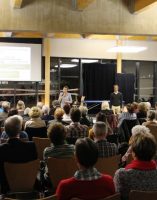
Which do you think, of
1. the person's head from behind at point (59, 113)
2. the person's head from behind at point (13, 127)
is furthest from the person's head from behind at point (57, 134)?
the person's head from behind at point (59, 113)

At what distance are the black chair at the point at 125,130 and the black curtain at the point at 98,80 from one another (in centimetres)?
627

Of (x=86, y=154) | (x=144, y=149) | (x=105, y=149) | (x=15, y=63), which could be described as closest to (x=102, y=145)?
(x=105, y=149)

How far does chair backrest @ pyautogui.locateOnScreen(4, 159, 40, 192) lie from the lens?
326 centimetres

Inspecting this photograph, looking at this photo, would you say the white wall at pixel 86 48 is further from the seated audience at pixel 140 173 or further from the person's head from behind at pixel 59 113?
the seated audience at pixel 140 173

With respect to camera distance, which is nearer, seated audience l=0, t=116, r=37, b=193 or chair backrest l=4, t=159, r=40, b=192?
chair backrest l=4, t=159, r=40, b=192

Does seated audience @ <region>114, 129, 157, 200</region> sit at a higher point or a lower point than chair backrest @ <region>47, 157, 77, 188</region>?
higher

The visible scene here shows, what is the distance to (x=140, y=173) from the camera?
244cm

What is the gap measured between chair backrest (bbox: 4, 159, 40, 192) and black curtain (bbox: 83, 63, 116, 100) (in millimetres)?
9993

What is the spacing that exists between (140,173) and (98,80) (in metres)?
11.1

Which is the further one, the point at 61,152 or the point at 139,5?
the point at 139,5

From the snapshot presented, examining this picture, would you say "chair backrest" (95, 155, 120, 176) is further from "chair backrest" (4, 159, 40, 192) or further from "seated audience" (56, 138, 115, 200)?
"seated audience" (56, 138, 115, 200)

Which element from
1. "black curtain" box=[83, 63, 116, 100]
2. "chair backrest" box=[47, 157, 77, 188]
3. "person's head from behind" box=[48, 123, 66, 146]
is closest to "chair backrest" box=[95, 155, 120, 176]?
"chair backrest" box=[47, 157, 77, 188]

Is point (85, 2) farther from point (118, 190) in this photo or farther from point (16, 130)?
point (118, 190)

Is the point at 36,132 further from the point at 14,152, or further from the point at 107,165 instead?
the point at 107,165
